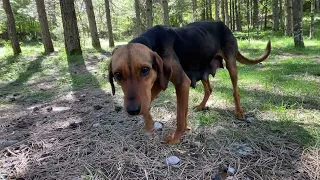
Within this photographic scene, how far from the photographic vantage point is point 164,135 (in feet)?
11.4

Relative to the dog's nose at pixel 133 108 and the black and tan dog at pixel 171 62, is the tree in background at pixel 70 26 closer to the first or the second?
the black and tan dog at pixel 171 62

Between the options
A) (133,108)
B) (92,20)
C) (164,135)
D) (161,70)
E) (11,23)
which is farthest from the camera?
(92,20)

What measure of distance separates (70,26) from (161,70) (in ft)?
29.8

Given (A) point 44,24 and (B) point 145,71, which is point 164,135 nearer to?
(B) point 145,71

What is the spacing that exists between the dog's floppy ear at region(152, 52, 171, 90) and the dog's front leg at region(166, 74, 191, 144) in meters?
0.29

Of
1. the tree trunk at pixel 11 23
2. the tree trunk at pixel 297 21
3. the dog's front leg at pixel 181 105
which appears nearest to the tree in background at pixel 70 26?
the tree trunk at pixel 11 23

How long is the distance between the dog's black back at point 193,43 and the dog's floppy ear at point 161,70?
24 centimetres

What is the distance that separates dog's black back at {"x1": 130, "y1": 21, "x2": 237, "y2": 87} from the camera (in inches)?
120

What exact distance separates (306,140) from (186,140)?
4.55 ft

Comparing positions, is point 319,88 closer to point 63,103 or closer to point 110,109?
point 110,109

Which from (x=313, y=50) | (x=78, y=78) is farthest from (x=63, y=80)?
(x=313, y=50)

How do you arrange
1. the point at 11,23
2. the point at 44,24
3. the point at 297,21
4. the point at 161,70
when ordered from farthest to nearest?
the point at 44,24 → the point at 11,23 → the point at 297,21 → the point at 161,70

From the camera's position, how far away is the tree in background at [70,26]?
1039 centimetres

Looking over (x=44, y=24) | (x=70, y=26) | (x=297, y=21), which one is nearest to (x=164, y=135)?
(x=70, y=26)
